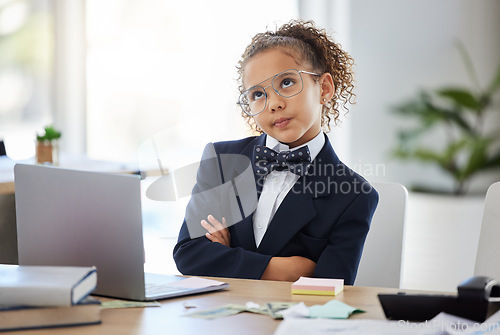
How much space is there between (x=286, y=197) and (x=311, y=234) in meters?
Answer: 0.12

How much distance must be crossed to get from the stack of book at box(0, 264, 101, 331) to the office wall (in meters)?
4.13

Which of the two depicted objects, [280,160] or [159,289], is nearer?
[159,289]

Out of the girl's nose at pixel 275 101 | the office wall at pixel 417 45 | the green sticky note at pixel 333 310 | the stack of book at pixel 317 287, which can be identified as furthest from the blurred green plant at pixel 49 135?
the office wall at pixel 417 45

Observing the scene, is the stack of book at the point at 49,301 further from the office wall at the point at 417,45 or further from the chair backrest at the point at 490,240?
the office wall at the point at 417,45

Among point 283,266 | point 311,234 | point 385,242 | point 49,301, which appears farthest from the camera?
point 385,242

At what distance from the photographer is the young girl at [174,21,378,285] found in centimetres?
151

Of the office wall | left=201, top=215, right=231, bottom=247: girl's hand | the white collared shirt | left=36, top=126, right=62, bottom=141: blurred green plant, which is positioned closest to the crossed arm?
left=201, top=215, right=231, bottom=247: girl's hand

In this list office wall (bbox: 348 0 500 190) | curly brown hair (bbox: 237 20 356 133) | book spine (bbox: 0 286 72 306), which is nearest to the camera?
book spine (bbox: 0 286 72 306)

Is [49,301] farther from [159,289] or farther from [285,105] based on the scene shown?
[285,105]

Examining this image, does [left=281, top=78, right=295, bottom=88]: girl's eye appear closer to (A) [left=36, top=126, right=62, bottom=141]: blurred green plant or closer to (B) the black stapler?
(B) the black stapler

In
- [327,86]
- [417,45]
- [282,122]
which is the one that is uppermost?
[417,45]

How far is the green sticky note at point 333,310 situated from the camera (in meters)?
1.00

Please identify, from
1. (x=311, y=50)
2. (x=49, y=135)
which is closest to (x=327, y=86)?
(x=311, y=50)

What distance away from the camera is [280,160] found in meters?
1.64
